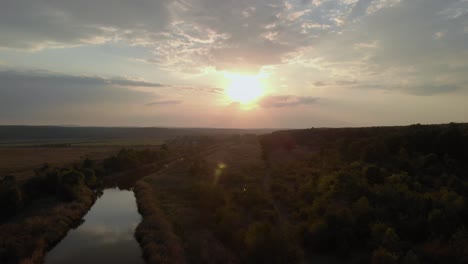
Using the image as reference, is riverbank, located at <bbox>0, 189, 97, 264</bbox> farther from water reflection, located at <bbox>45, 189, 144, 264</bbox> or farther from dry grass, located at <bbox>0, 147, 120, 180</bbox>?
dry grass, located at <bbox>0, 147, 120, 180</bbox>

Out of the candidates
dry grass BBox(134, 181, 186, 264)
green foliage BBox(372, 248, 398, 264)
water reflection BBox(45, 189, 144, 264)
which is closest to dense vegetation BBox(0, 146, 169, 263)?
water reflection BBox(45, 189, 144, 264)

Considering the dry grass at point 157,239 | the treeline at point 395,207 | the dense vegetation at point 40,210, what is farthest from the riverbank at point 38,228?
the treeline at point 395,207

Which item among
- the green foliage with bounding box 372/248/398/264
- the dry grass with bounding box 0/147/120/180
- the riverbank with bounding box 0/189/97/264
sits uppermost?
the green foliage with bounding box 372/248/398/264

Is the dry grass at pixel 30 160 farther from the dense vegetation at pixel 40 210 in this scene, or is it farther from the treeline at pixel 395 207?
the treeline at pixel 395 207

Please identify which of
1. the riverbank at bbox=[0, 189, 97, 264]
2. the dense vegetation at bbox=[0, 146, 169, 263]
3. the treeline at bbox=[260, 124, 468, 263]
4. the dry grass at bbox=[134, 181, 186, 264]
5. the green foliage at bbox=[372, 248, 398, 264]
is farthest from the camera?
the dense vegetation at bbox=[0, 146, 169, 263]

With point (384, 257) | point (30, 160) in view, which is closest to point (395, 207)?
point (384, 257)
